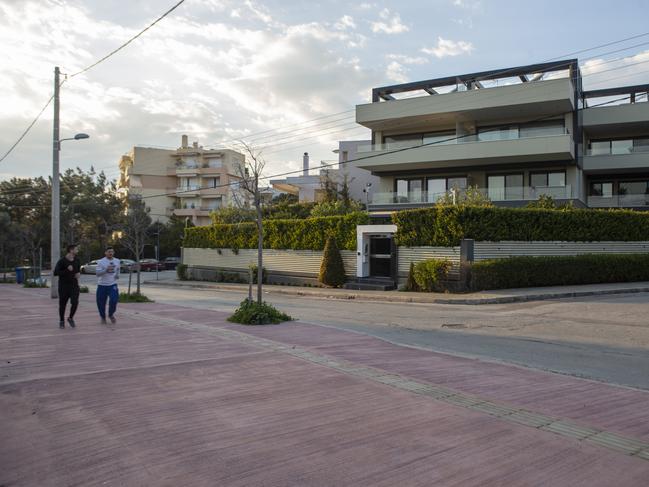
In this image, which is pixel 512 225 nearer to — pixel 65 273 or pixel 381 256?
pixel 381 256

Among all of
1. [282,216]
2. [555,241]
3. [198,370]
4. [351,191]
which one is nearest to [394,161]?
[282,216]

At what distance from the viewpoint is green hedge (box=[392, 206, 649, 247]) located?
20.0 meters

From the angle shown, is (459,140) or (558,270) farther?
(459,140)

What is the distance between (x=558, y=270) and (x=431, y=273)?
15.4 ft

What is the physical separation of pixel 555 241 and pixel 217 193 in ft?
177

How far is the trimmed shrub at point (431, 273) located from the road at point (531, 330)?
111 inches

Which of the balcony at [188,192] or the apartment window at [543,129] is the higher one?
the balcony at [188,192]

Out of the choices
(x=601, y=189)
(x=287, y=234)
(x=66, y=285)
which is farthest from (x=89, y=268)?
(x=601, y=189)

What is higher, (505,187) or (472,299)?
(505,187)

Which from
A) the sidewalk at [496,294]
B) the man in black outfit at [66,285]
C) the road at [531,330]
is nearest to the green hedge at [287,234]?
the sidewalk at [496,294]

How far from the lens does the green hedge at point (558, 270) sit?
1915 cm

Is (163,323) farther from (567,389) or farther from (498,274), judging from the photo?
(498,274)

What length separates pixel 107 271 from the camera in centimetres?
1152

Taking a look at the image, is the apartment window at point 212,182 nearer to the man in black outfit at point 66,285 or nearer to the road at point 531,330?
the road at point 531,330
